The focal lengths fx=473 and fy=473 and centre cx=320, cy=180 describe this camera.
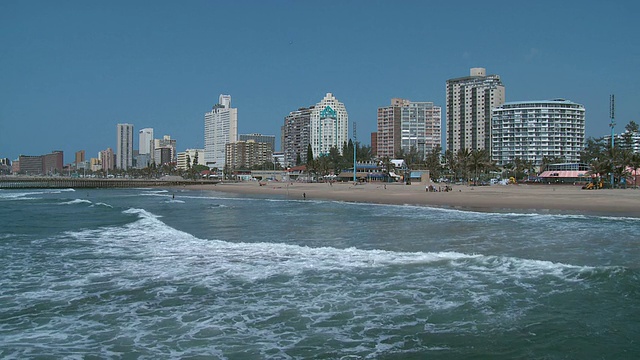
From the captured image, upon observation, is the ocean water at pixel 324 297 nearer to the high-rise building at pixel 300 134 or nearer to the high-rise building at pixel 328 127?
the high-rise building at pixel 328 127

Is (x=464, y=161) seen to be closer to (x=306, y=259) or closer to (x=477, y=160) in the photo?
(x=477, y=160)

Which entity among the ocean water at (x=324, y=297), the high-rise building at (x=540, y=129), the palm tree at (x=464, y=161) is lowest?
the ocean water at (x=324, y=297)

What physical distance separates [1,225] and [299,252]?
1825 cm

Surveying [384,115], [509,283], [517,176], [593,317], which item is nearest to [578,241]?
[509,283]

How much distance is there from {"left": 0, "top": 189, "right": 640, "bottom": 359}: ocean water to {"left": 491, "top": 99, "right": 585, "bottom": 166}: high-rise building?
119 m

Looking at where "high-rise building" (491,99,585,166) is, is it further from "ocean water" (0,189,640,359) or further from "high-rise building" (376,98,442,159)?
"ocean water" (0,189,640,359)

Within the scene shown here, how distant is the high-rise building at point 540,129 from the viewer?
126m

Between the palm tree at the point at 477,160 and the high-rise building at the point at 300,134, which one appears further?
the high-rise building at the point at 300,134

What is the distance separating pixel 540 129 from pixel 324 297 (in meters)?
132

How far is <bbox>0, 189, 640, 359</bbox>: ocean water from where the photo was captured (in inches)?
266

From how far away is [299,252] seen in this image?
14.5 metres

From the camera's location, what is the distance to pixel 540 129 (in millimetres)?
126562

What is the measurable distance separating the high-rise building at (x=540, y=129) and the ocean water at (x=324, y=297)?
119278mm

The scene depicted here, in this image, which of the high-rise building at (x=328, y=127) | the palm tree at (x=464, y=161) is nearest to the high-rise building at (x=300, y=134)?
the high-rise building at (x=328, y=127)
